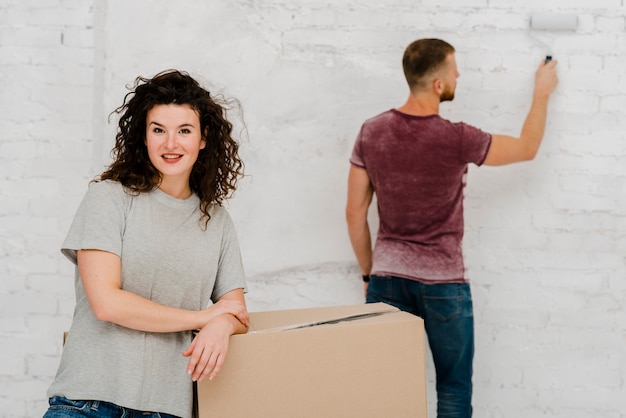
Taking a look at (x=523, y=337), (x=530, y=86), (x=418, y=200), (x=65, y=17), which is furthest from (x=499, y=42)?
(x=65, y=17)

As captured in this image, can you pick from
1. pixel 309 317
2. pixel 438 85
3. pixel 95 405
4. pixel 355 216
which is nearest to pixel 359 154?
pixel 355 216

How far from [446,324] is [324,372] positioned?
106 cm

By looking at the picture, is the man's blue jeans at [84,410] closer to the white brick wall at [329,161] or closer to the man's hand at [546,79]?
the white brick wall at [329,161]

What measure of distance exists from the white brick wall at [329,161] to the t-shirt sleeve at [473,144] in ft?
1.52

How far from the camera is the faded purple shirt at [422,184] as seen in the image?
7.52 ft

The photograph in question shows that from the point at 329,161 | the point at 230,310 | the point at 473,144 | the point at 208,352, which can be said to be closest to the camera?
the point at 208,352

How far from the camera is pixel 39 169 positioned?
2.80 m

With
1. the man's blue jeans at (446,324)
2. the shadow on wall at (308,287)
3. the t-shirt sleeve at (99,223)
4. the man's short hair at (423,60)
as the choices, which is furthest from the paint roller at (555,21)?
the t-shirt sleeve at (99,223)

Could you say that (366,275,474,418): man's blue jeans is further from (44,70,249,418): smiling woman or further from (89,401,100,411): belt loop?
(89,401,100,411): belt loop

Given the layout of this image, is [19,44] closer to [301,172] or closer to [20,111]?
[20,111]

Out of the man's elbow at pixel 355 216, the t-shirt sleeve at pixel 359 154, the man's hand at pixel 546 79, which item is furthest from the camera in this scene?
the man's hand at pixel 546 79

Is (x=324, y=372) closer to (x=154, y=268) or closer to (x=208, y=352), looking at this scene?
(x=208, y=352)

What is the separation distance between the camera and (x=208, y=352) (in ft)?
4.20

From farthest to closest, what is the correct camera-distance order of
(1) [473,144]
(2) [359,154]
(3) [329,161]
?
1. (3) [329,161]
2. (2) [359,154]
3. (1) [473,144]
